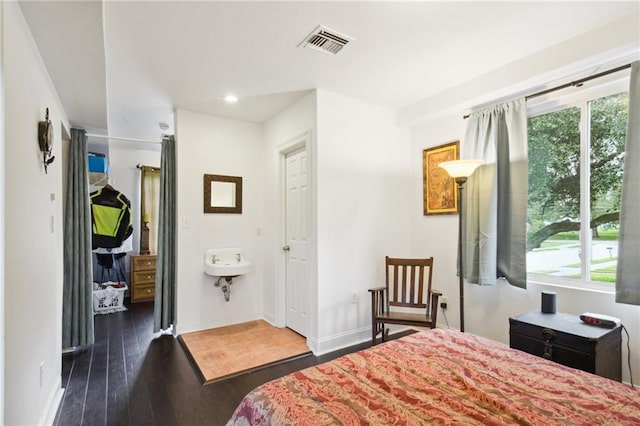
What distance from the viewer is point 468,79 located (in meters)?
2.93

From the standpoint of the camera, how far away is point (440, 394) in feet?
4.09

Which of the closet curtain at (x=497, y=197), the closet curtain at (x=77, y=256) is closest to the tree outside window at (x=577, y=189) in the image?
the closet curtain at (x=497, y=197)

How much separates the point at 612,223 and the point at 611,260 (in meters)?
0.27

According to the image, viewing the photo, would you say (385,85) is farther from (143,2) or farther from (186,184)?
Answer: (186,184)

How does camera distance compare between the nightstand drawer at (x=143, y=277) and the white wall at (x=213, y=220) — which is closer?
the white wall at (x=213, y=220)

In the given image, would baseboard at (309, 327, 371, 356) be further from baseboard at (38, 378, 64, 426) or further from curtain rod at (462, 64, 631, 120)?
curtain rod at (462, 64, 631, 120)

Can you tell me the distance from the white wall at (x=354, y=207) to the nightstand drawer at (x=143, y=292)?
3.26m

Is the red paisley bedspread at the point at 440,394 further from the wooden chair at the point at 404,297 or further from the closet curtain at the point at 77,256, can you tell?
the closet curtain at the point at 77,256

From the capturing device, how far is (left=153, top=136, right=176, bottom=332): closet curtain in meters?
3.51

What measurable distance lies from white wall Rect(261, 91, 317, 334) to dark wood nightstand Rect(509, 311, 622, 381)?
1789 millimetres

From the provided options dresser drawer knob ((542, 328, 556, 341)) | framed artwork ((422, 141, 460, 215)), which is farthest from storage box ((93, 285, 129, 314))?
dresser drawer knob ((542, 328, 556, 341))

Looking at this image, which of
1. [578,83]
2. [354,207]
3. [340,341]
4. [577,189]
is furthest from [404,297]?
[578,83]

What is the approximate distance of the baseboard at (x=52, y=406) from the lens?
1903mm

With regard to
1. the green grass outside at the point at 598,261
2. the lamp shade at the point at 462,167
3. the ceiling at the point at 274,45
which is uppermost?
the ceiling at the point at 274,45
